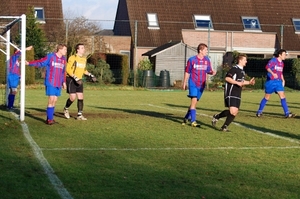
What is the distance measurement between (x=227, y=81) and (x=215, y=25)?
31.9 metres

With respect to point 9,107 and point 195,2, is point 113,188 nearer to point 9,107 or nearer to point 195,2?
point 9,107

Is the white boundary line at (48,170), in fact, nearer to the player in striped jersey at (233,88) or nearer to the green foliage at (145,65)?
the player in striped jersey at (233,88)

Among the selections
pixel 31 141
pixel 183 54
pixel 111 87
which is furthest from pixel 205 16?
pixel 31 141

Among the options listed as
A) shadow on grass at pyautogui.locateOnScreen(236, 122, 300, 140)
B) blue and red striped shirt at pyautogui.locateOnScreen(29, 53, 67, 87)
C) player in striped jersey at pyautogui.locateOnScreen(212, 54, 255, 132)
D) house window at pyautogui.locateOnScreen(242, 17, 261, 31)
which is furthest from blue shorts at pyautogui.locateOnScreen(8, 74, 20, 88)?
house window at pyautogui.locateOnScreen(242, 17, 261, 31)

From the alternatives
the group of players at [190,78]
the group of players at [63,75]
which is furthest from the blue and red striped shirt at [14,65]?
the group of players at [190,78]

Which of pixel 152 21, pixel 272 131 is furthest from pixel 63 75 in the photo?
pixel 152 21

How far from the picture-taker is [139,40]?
41688 millimetres

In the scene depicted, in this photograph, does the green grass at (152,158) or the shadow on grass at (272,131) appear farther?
the shadow on grass at (272,131)

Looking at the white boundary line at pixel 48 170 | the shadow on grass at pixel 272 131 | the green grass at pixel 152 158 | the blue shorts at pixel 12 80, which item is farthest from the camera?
the blue shorts at pixel 12 80

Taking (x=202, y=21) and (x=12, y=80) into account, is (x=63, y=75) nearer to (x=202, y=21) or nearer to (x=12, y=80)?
(x=12, y=80)

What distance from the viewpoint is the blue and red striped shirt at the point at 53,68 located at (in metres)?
13.2

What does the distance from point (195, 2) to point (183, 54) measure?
36.7 ft

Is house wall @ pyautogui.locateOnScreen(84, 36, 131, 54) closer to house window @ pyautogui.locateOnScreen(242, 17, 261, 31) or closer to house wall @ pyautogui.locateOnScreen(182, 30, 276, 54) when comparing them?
house wall @ pyautogui.locateOnScreen(182, 30, 276, 54)

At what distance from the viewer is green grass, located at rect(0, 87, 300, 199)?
703 centimetres
